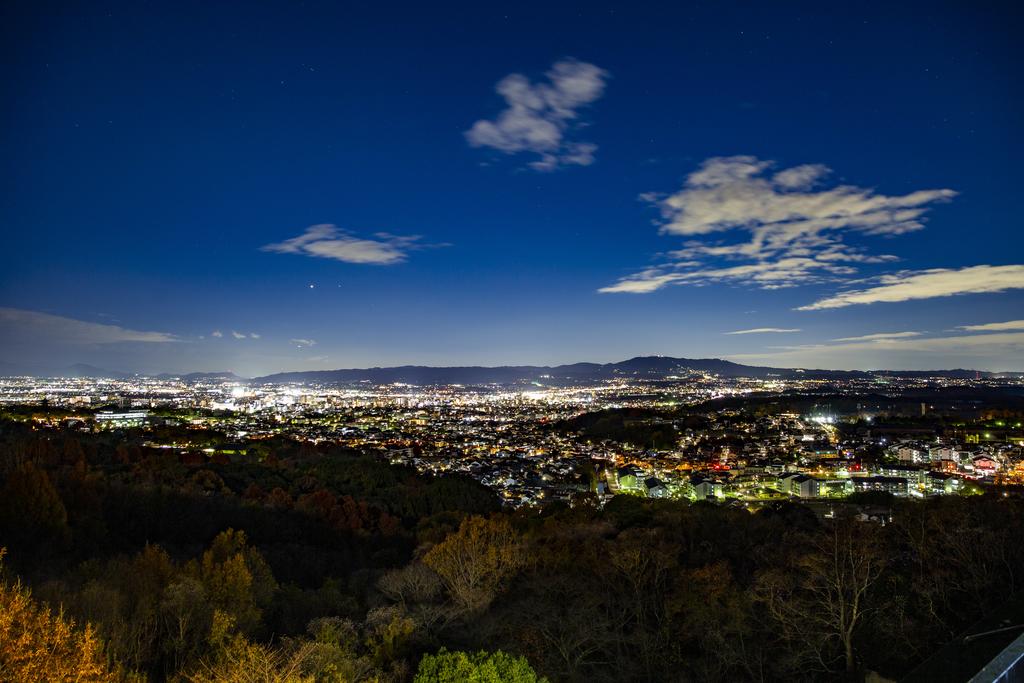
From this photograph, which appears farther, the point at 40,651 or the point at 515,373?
the point at 515,373

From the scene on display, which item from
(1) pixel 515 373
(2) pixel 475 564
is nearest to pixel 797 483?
(2) pixel 475 564

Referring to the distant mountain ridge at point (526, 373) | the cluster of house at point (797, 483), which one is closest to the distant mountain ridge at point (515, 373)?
the distant mountain ridge at point (526, 373)

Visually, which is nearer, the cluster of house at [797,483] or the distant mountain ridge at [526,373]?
the cluster of house at [797,483]

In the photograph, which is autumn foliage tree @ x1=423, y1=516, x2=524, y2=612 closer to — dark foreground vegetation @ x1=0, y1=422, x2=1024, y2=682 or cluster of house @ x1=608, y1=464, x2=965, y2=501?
dark foreground vegetation @ x1=0, y1=422, x2=1024, y2=682

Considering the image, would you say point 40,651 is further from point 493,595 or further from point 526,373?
point 526,373

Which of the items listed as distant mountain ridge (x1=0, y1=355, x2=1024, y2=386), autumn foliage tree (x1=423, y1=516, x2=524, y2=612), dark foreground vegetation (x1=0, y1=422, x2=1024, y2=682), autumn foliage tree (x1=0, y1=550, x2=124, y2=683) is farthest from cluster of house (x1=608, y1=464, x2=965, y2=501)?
distant mountain ridge (x1=0, y1=355, x2=1024, y2=386)

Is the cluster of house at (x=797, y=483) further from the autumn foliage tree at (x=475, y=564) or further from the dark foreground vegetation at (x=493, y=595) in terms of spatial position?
the autumn foliage tree at (x=475, y=564)

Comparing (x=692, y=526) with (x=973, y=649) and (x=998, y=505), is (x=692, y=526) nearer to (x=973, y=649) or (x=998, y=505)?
(x=998, y=505)

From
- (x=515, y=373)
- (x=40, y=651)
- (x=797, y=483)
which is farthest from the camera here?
(x=515, y=373)

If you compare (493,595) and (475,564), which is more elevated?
(475,564)
